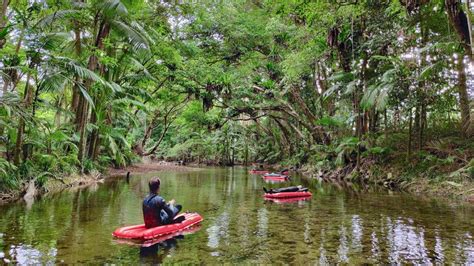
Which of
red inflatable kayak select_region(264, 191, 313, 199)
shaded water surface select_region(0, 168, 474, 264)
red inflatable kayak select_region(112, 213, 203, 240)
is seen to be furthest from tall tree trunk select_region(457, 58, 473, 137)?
red inflatable kayak select_region(112, 213, 203, 240)

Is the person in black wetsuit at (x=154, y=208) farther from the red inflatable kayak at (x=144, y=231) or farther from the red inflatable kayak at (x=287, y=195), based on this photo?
the red inflatable kayak at (x=287, y=195)

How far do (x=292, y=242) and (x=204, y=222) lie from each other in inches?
86.8

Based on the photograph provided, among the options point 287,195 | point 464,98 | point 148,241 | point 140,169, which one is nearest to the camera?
point 148,241

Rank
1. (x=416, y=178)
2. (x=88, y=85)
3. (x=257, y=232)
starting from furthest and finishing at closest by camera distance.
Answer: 1. (x=88, y=85)
2. (x=416, y=178)
3. (x=257, y=232)

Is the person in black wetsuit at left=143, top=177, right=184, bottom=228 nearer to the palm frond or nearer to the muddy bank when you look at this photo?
the palm frond

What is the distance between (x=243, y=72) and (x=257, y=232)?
16.9 metres

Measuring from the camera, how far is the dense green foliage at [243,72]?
10.7 meters

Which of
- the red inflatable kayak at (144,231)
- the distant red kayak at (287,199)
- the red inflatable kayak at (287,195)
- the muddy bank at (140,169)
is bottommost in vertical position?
the red inflatable kayak at (144,231)

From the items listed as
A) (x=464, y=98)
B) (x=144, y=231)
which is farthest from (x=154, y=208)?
(x=464, y=98)

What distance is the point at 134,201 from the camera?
10.4 m

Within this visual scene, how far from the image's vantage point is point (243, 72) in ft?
74.8

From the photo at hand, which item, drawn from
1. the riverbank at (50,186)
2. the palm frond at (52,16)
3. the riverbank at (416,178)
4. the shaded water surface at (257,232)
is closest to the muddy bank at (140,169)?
the riverbank at (50,186)

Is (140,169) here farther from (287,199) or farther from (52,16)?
(287,199)

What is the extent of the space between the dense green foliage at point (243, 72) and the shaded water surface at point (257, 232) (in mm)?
2623
